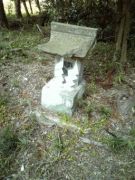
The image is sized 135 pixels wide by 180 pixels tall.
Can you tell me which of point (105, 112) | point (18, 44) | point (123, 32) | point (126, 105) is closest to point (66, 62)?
point (105, 112)

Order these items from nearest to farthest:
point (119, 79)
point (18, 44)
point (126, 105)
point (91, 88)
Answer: point (126, 105) < point (91, 88) < point (119, 79) < point (18, 44)

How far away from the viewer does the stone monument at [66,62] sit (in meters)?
3.90

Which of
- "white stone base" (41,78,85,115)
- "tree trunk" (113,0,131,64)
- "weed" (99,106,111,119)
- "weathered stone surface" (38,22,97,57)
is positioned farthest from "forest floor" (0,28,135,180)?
"weathered stone surface" (38,22,97,57)

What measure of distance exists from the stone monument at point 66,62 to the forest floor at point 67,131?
0.56 feet

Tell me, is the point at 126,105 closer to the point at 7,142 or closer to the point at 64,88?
the point at 64,88

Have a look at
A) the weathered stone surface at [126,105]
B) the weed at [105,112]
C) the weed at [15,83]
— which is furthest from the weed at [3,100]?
the weathered stone surface at [126,105]

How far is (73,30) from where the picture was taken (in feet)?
13.2

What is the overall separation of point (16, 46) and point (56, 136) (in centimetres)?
234

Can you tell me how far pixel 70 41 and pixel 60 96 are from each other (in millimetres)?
685

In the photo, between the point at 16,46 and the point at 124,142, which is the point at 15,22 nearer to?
the point at 16,46

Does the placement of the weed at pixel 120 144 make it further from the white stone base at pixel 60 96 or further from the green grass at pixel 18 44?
the green grass at pixel 18 44

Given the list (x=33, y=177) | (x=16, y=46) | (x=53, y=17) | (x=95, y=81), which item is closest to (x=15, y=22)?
(x=53, y=17)

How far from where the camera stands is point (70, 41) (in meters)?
4.01

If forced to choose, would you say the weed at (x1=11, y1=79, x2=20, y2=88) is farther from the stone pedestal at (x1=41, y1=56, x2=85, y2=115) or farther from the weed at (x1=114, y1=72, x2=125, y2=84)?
the weed at (x1=114, y1=72, x2=125, y2=84)
